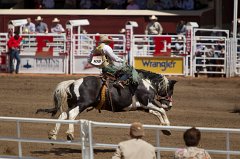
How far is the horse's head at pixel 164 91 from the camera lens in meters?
15.8

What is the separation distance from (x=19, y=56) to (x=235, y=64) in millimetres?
6840

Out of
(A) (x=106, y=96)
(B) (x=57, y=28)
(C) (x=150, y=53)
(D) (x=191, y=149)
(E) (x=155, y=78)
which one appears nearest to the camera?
(D) (x=191, y=149)

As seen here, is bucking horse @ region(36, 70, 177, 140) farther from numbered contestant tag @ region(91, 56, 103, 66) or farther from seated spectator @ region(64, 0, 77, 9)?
seated spectator @ region(64, 0, 77, 9)

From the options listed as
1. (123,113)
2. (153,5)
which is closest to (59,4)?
(153,5)

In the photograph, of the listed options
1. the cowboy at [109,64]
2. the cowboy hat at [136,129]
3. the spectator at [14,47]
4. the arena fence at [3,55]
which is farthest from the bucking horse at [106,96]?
the arena fence at [3,55]

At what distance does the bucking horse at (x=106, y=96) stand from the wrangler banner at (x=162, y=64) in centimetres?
1087

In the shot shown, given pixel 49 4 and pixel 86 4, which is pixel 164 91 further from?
pixel 49 4

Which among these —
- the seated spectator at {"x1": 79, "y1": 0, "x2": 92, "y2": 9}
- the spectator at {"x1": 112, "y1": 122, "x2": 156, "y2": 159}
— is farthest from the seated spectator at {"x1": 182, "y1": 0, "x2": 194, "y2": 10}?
the spectator at {"x1": 112, "y1": 122, "x2": 156, "y2": 159}

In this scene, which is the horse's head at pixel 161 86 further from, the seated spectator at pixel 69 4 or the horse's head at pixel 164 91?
the seated spectator at pixel 69 4

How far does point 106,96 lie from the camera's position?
15148mm

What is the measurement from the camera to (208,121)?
18719 millimetres

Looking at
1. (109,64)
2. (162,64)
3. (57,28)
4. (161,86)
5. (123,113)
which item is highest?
(57,28)

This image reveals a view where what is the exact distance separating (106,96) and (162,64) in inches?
465

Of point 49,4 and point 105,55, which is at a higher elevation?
point 49,4
